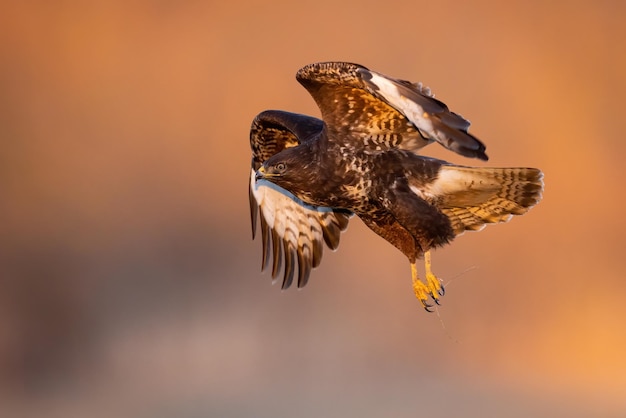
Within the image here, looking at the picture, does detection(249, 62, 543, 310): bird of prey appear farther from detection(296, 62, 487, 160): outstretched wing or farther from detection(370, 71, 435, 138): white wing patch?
detection(370, 71, 435, 138): white wing patch

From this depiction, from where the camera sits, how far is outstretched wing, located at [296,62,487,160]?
5438 mm

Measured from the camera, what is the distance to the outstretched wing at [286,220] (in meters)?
7.11

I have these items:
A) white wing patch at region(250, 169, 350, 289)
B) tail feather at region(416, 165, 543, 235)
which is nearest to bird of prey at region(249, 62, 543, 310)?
tail feather at region(416, 165, 543, 235)

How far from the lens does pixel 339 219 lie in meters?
7.23

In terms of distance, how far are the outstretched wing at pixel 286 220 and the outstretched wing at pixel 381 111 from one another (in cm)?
95

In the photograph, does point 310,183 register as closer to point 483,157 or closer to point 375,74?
point 375,74

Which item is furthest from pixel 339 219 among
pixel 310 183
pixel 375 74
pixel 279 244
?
pixel 375 74

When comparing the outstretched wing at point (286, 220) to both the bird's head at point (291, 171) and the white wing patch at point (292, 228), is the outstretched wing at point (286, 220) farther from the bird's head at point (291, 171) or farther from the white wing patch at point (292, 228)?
the bird's head at point (291, 171)

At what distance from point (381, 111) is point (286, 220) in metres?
1.63

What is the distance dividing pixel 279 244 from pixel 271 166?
145 cm

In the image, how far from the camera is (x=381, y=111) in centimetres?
603

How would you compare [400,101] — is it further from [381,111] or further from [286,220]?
[286,220]

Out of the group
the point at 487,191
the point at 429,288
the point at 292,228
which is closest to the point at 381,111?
the point at 487,191

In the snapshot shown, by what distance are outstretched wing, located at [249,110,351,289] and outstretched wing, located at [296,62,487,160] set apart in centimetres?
95
